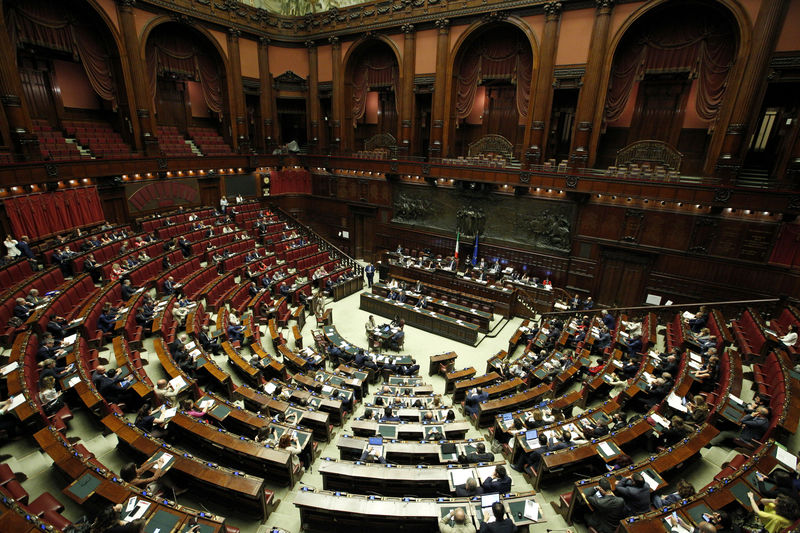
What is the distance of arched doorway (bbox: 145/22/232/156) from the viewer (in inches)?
679

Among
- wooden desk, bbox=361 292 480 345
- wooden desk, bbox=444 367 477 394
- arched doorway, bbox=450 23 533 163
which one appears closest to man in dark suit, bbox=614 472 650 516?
wooden desk, bbox=444 367 477 394

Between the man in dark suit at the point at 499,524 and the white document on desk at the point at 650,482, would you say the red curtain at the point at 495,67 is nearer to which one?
the white document on desk at the point at 650,482

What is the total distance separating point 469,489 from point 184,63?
70.5ft

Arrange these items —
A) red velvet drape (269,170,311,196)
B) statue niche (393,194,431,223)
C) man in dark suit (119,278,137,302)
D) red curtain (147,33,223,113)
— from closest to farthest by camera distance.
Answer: man in dark suit (119,278,137,302) < red curtain (147,33,223,113) < statue niche (393,194,431,223) < red velvet drape (269,170,311,196)

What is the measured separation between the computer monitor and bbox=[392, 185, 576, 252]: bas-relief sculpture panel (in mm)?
11788

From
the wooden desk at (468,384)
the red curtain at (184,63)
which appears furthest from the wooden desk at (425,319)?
the red curtain at (184,63)

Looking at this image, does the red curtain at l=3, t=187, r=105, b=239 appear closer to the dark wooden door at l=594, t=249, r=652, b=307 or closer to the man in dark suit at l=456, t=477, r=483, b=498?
the man in dark suit at l=456, t=477, r=483, b=498

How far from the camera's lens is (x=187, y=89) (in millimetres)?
19328

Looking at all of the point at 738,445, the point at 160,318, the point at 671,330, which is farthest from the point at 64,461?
the point at 671,330

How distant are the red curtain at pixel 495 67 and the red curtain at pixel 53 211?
50.3 ft

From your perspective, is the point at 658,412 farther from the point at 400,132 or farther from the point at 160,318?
the point at 400,132

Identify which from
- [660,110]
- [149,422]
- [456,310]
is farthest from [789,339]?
[149,422]

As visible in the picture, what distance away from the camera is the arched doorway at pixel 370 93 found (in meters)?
19.1

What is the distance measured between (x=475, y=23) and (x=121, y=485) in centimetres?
1832
